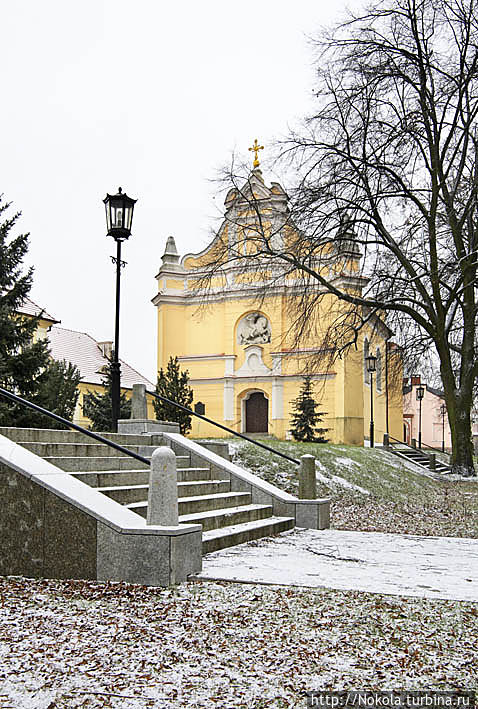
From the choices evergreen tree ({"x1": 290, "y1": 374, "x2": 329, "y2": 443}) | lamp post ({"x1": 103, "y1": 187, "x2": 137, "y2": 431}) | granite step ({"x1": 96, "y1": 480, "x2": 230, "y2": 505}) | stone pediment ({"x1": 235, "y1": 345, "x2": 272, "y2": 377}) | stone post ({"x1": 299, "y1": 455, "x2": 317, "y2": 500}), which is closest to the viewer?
granite step ({"x1": 96, "y1": 480, "x2": 230, "y2": 505})

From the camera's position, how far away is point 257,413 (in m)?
38.4

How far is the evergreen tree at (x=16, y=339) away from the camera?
17.3m

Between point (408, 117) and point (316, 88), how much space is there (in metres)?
2.83

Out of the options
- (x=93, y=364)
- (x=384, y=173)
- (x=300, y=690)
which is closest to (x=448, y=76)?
(x=384, y=173)

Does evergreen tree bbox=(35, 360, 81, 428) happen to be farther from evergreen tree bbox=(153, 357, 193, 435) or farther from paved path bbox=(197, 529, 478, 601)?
paved path bbox=(197, 529, 478, 601)

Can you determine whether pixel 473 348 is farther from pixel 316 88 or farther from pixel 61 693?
pixel 61 693

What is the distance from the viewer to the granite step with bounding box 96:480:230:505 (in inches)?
332

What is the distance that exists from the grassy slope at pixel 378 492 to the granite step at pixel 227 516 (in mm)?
2225

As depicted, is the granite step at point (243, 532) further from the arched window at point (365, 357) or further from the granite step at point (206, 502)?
the arched window at point (365, 357)

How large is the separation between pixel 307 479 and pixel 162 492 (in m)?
4.89

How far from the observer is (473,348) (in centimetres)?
2341

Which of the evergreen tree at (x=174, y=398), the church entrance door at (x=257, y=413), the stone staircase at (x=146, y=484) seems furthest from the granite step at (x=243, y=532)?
the church entrance door at (x=257, y=413)

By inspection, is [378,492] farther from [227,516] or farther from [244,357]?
[244,357]

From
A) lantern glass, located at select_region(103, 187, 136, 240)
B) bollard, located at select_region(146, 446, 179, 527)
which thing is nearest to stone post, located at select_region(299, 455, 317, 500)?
bollard, located at select_region(146, 446, 179, 527)
